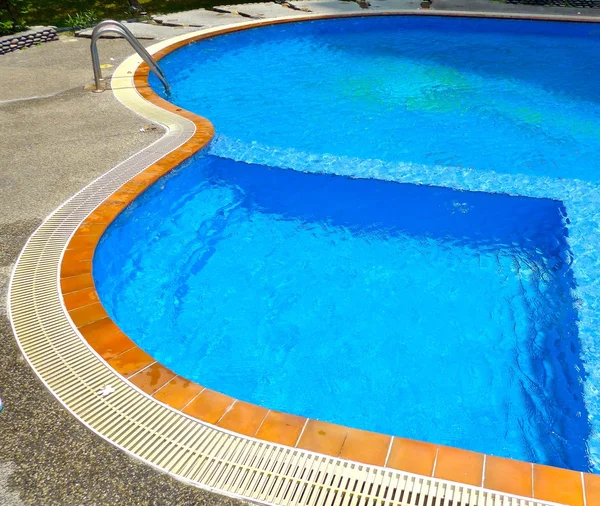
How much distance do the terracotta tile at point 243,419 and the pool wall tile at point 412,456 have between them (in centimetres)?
68

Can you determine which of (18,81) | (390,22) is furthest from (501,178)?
(390,22)

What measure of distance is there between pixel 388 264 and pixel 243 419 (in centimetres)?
252

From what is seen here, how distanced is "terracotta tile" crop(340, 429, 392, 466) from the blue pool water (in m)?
0.84

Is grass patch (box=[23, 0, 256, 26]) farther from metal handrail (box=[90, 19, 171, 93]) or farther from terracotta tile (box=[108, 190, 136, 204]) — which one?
terracotta tile (box=[108, 190, 136, 204])

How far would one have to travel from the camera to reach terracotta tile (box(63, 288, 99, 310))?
134 inches

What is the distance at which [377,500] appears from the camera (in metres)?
2.24

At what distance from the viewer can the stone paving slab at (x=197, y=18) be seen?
1162 centimetres

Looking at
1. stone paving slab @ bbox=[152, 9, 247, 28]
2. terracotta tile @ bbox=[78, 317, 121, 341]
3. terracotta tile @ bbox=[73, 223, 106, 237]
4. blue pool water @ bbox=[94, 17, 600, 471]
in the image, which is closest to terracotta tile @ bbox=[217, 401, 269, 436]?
blue pool water @ bbox=[94, 17, 600, 471]

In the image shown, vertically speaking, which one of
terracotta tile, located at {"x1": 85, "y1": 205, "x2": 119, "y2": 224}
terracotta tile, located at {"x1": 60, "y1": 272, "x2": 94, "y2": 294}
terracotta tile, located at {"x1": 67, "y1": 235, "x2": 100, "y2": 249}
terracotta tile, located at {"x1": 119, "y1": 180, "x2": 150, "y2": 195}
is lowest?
terracotta tile, located at {"x1": 60, "y1": 272, "x2": 94, "y2": 294}

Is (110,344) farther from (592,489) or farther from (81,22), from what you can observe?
(81,22)

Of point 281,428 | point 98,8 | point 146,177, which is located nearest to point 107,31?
point 146,177

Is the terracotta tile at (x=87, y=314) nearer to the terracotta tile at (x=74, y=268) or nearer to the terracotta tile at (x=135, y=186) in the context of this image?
the terracotta tile at (x=74, y=268)

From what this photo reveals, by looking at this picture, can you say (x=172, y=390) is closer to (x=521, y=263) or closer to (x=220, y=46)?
(x=521, y=263)

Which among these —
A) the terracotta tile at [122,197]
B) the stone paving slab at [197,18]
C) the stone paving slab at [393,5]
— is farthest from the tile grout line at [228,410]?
the stone paving slab at [393,5]
